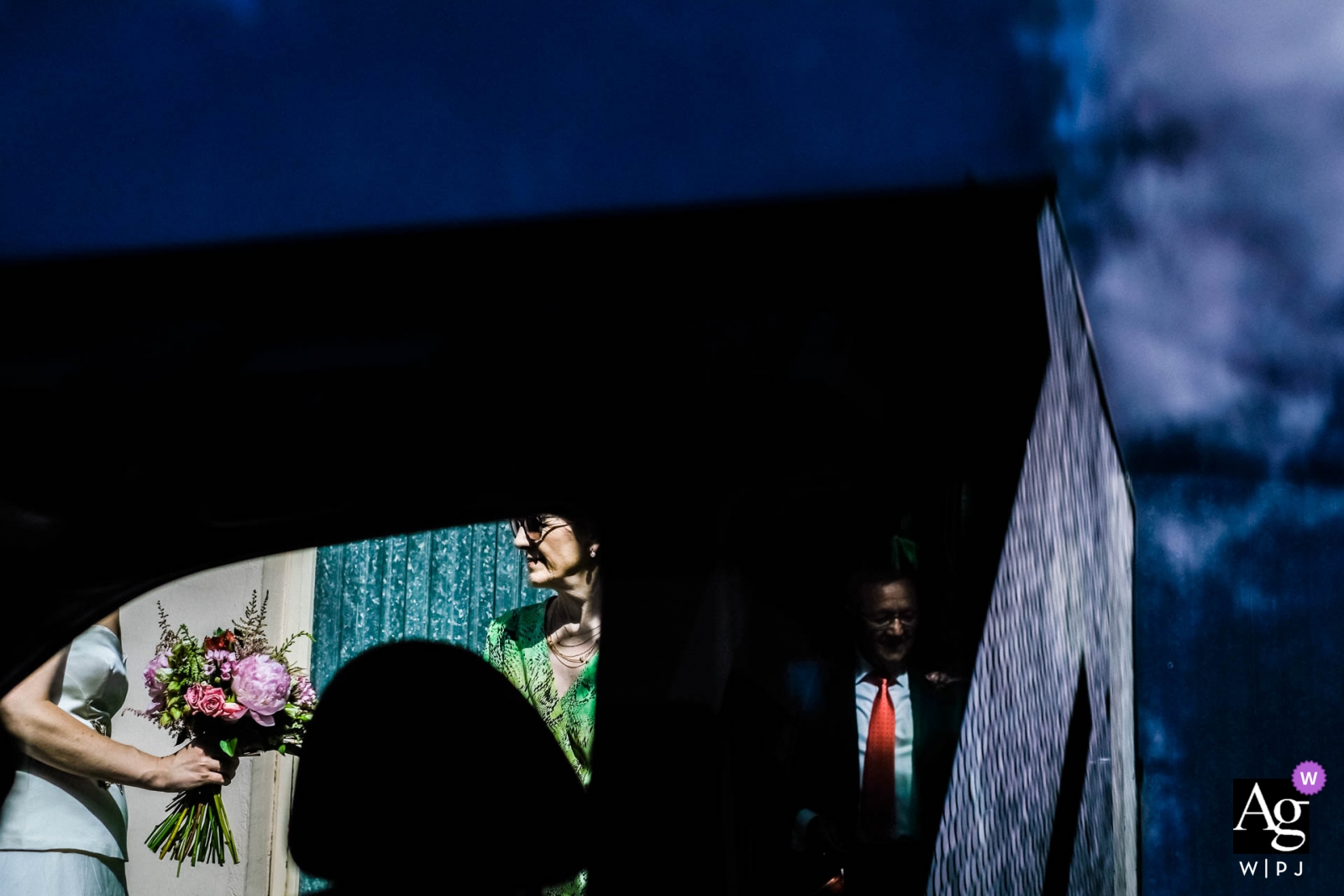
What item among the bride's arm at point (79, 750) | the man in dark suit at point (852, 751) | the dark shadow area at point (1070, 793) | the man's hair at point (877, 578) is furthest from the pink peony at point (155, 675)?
the dark shadow area at point (1070, 793)

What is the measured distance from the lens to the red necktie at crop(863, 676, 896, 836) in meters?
2.29

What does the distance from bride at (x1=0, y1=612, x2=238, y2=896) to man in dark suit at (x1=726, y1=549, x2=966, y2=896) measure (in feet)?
3.94

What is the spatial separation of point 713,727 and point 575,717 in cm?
30

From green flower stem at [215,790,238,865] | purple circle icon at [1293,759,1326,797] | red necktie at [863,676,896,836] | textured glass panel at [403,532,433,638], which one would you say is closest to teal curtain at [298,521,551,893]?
textured glass panel at [403,532,433,638]

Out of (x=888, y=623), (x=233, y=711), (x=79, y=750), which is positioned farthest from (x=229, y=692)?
(x=888, y=623)

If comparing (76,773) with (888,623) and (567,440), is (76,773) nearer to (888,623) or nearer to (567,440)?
(567,440)

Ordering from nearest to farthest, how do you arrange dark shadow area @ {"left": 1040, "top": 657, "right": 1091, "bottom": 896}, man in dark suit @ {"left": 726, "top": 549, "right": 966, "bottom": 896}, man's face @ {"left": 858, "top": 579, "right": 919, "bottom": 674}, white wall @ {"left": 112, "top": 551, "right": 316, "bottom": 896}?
1. man in dark suit @ {"left": 726, "top": 549, "right": 966, "bottom": 896}
2. white wall @ {"left": 112, "top": 551, "right": 316, "bottom": 896}
3. man's face @ {"left": 858, "top": 579, "right": 919, "bottom": 674}
4. dark shadow area @ {"left": 1040, "top": 657, "right": 1091, "bottom": 896}

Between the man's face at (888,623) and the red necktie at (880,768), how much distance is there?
0.06m

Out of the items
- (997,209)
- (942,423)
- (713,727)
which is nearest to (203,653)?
(713,727)

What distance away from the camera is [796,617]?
217cm

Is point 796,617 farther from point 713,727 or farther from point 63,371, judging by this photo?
point 63,371

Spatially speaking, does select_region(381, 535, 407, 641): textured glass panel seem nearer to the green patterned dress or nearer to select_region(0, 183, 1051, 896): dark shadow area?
select_region(0, 183, 1051, 896): dark shadow area

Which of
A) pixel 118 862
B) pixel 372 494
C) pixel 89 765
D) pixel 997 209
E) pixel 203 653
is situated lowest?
pixel 118 862

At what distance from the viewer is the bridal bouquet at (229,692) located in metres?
2.13
